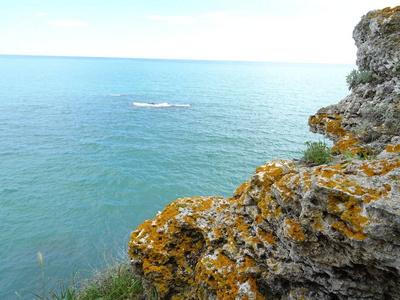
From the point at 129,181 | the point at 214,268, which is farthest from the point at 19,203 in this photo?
the point at 214,268

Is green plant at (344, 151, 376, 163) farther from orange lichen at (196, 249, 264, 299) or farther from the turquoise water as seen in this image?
the turquoise water

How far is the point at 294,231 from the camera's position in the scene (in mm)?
4188

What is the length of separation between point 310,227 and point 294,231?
0.99ft

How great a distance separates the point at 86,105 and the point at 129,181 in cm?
3186

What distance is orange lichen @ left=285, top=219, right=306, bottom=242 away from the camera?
4090 mm

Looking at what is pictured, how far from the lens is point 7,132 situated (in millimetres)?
30344

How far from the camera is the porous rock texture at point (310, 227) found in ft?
11.8

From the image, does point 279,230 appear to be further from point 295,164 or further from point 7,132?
point 7,132

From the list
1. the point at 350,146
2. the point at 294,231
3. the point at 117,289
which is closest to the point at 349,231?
the point at 294,231

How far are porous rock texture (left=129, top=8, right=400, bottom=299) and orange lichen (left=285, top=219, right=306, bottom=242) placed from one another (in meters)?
0.02

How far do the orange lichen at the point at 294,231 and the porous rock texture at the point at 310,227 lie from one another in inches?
0.6

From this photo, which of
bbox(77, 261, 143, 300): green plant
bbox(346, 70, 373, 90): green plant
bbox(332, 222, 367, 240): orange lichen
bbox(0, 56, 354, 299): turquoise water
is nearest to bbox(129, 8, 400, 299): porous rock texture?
bbox(332, 222, 367, 240): orange lichen

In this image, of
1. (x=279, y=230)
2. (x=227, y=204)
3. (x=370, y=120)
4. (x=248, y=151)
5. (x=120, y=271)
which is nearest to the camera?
(x=279, y=230)

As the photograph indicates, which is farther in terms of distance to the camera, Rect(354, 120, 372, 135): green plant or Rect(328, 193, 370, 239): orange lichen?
Rect(354, 120, 372, 135): green plant
